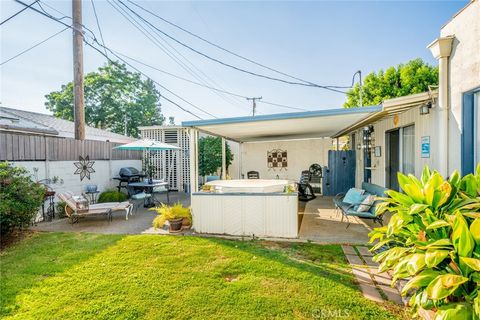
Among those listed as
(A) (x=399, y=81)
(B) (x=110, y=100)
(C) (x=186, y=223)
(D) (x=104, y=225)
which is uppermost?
(B) (x=110, y=100)

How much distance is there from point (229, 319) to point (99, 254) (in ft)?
10.1

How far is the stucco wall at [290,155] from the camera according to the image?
488 inches

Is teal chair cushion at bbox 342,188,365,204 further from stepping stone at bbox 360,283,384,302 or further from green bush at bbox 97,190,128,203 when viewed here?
green bush at bbox 97,190,128,203

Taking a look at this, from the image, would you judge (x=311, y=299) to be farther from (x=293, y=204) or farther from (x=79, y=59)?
(x=79, y=59)

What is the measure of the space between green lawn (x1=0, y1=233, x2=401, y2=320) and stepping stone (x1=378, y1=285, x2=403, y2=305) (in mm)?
185

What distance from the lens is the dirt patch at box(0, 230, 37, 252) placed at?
4.88 metres

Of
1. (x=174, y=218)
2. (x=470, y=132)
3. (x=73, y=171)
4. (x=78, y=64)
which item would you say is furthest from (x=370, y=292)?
(x=78, y=64)

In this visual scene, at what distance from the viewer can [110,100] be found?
26.0 metres

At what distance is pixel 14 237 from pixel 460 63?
9.35 metres

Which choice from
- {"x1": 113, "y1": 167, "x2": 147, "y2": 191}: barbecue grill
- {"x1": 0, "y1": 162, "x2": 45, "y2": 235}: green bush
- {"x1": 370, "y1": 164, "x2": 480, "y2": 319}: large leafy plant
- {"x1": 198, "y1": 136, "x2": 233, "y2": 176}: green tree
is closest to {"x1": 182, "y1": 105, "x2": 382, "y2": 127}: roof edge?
{"x1": 370, "y1": 164, "x2": 480, "y2": 319}: large leafy plant

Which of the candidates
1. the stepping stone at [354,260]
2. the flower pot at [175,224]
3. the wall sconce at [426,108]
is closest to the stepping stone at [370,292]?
the stepping stone at [354,260]

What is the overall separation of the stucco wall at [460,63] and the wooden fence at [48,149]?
961cm

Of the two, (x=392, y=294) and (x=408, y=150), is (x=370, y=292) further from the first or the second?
(x=408, y=150)

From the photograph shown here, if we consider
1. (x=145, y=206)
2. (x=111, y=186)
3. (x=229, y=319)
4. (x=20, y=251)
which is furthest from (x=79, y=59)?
(x=229, y=319)
